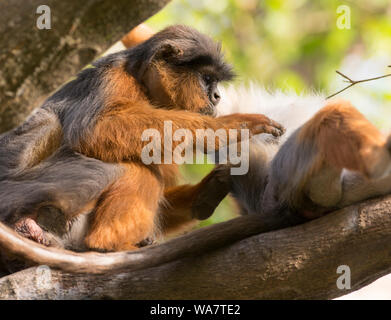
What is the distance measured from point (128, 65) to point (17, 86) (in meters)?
2.11

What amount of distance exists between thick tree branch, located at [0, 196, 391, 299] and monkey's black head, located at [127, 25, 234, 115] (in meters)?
1.48

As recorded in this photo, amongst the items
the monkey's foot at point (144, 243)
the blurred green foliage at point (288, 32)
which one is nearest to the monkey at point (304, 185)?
the monkey's foot at point (144, 243)

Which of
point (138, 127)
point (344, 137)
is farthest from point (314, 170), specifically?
point (138, 127)

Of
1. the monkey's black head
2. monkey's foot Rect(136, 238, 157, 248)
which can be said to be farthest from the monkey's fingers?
monkey's foot Rect(136, 238, 157, 248)

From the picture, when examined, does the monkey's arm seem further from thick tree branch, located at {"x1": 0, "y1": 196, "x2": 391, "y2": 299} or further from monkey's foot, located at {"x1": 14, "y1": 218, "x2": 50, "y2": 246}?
thick tree branch, located at {"x1": 0, "y1": 196, "x2": 391, "y2": 299}

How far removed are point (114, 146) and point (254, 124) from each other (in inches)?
38.6

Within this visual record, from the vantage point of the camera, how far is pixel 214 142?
14.4 feet

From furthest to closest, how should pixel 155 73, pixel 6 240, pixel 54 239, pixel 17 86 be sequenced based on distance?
pixel 155 73, pixel 54 239, pixel 6 240, pixel 17 86

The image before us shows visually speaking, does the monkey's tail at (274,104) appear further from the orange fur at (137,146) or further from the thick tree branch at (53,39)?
the thick tree branch at (53,39)

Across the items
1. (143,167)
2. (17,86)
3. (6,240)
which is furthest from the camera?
(143,167)

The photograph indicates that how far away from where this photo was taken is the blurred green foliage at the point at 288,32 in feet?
27.1

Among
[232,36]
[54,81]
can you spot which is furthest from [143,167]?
[232,36]
